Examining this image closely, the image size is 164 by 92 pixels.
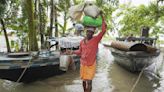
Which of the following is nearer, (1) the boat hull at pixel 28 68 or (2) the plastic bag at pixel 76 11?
(2) the plastic bag at pixel 76 11

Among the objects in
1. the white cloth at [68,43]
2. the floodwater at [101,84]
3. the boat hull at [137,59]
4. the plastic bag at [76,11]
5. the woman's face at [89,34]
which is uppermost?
the plastic bag at [76,11]

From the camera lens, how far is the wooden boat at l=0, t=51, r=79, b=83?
7.66 metres

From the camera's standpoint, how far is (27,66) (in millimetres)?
7789

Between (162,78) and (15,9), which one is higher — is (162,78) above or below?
below

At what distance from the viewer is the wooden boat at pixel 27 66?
766 cm

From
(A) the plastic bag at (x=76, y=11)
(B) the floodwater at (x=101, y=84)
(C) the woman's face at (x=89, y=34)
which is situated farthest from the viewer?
(B) the floodwater at (x=101, y=84)

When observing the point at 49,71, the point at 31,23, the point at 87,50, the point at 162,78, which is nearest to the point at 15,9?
the point at 31,23

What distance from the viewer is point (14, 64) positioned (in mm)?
7684

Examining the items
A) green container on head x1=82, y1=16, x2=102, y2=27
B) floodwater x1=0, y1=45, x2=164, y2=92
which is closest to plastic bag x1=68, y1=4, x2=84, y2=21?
green container on head x1=82, y1=16, x2=102, y2=27

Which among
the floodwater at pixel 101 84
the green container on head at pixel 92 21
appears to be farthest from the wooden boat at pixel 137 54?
the green container on head at pixel 92 21

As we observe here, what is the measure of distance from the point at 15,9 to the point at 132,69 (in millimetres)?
6665

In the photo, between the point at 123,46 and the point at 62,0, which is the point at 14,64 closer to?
the point at 123,46

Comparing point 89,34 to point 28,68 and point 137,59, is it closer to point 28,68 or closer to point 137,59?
point 28,68

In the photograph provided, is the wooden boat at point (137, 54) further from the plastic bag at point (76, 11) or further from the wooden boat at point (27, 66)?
the plastic bag at point (76, 11)
